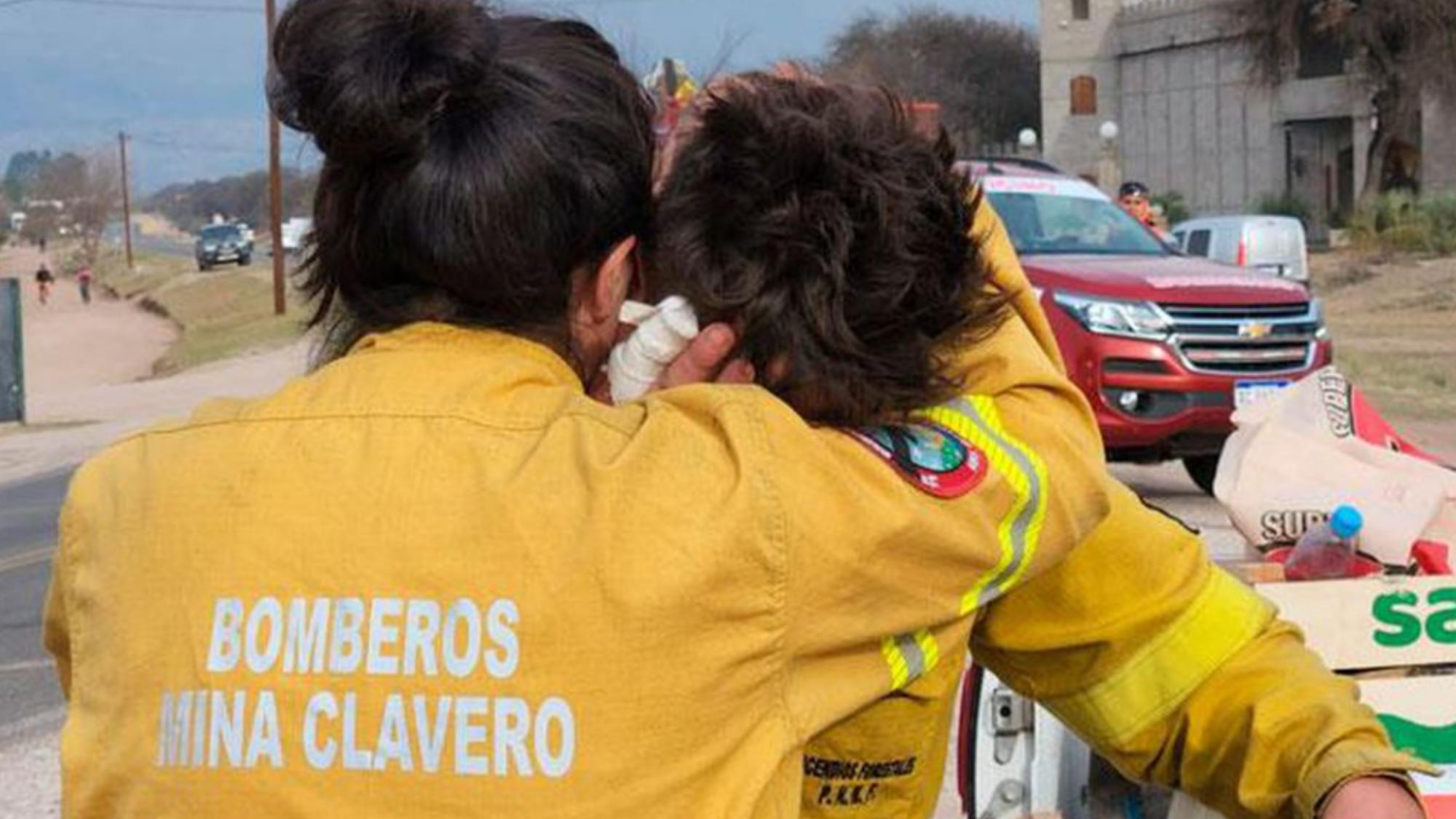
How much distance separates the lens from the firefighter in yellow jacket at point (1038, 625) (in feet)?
6.03

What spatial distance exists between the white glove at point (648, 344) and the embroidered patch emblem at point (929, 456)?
20 cm

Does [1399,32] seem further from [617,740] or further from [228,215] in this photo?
[228,215]

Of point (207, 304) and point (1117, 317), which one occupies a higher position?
point (1117, 317)

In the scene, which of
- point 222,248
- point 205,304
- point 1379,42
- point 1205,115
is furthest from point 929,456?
point 222,248

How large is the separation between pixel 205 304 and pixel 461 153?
6507 centimetres

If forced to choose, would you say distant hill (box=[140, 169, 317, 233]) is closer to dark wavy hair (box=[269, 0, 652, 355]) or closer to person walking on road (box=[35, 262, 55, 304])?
person walking on road (box=[35, 262, 55, 304])

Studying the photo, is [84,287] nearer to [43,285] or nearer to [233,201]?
Answer: [43,285]

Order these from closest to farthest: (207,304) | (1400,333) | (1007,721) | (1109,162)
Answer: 1. (1007,721)
2. (1400,333)
3. (1109,162)
4. (207,304)

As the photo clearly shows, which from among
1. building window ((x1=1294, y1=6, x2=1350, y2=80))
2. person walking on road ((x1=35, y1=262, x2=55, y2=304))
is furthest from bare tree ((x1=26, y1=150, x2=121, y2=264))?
building window ((x1=1294, y1=6, x2=1350, y2=80))

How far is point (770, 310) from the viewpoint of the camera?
181 cm

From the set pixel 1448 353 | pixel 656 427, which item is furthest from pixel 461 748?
pixel 1448 353

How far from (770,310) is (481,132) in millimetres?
287

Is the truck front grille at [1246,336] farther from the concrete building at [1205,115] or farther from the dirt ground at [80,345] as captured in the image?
the concrete building at [1205,115]

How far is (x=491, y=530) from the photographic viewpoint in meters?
1.61
